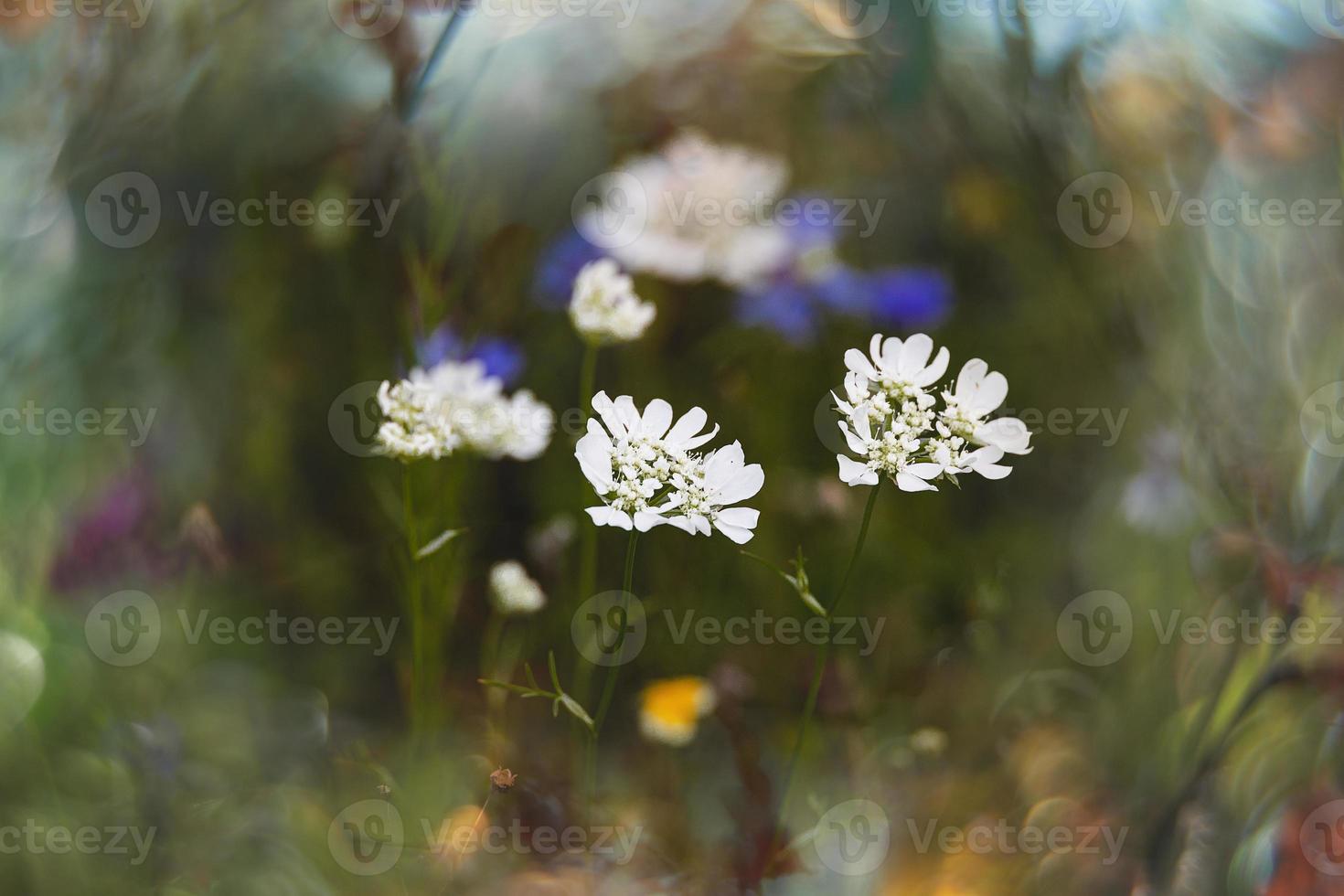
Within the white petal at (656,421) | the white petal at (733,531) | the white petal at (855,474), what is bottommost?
the white petal at (733,531)

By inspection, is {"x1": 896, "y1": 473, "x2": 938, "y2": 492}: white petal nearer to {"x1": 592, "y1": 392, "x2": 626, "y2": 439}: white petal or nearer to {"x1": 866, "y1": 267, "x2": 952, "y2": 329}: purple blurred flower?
{"x1": 592, "y1": 392, "x2": 626, "y2": 439}: white petal

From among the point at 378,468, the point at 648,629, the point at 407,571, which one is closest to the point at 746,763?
the point at 648,629

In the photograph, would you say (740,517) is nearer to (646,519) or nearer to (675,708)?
(646,519)

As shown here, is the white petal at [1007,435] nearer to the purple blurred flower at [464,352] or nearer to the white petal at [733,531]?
the white petal at [733,531]

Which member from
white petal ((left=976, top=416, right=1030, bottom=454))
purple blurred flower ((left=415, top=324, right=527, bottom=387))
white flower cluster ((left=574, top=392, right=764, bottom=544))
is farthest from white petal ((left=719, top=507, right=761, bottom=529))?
purple blurred flower ((left=415, top=324, right=527, bottom=387))

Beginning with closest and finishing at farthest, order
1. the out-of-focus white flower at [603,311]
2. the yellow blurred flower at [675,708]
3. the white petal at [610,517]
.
→ 1. the white petal at [610,517]
2. the out-of-focus white flower at [603,311]
3. the yellow blurred flower at [675,708]

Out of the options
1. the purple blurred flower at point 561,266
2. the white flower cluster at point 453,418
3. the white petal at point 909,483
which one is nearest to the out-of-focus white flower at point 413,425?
the white flower cluster at point 453,418
